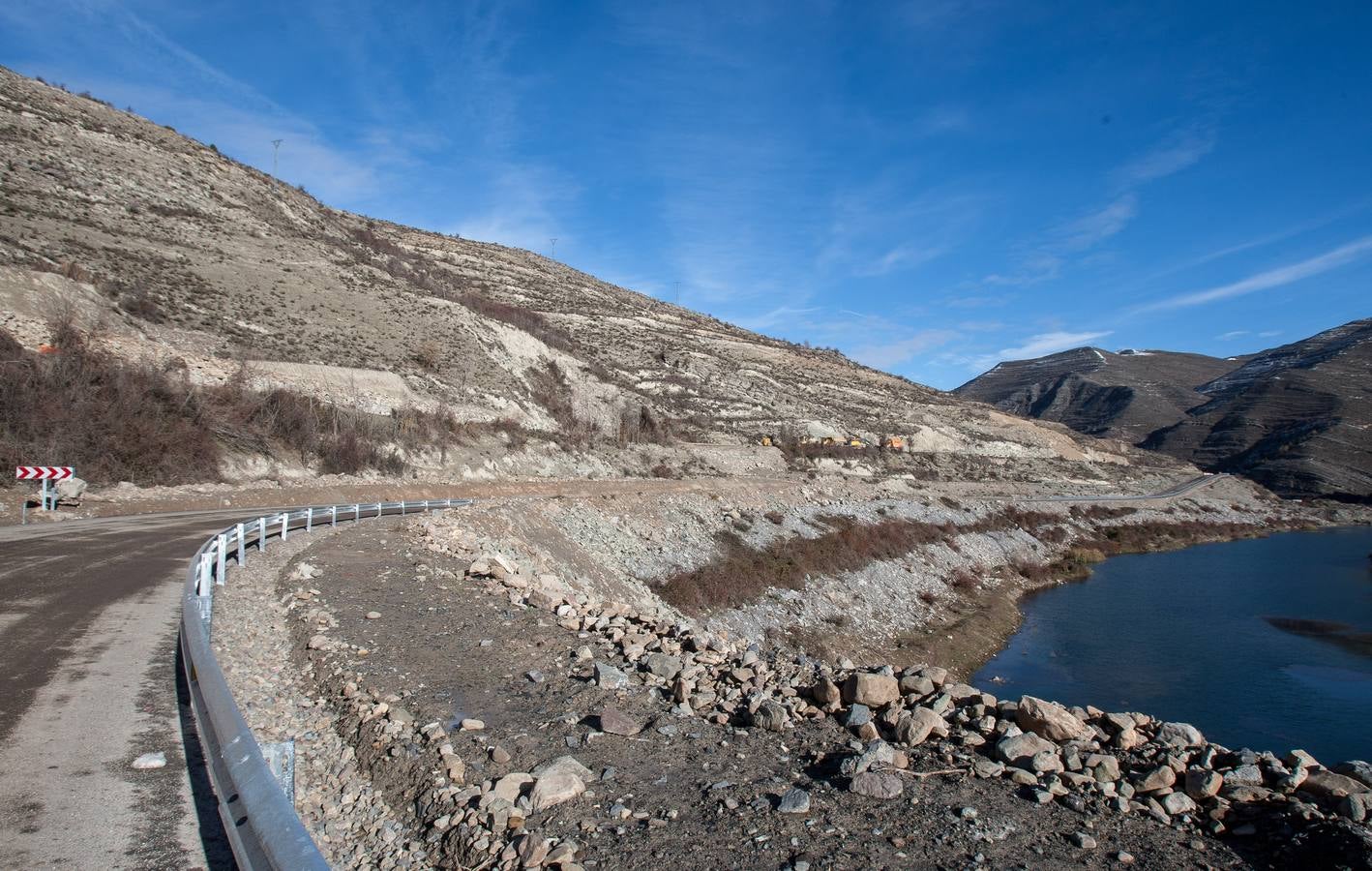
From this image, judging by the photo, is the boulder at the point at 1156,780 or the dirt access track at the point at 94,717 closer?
the dirt access track at the point at 94,717

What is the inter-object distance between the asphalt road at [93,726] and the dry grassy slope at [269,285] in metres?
22.1

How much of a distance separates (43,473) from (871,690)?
19355 millimetres

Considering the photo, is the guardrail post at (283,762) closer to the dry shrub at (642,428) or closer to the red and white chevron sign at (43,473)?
the red and white chevron sign at (43,473)

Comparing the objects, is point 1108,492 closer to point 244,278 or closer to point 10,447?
point 244,278

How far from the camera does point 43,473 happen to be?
1678 centimetres

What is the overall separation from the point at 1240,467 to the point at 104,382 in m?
125

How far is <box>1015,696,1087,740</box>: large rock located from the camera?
6.00 metres

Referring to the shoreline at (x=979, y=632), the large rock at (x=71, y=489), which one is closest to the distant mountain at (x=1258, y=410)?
the shoreline at (x=979, y=632)

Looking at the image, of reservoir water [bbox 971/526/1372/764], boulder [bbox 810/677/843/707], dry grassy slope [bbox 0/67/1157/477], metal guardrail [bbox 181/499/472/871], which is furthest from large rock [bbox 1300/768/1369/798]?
dry grassy slope [bbox 0/67/1157/477]

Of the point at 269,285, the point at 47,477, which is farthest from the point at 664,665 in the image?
the point at 269,285

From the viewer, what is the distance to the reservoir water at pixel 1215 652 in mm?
18031

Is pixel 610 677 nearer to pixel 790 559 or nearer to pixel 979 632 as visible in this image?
pixel 790 559

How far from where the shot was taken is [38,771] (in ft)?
14.2

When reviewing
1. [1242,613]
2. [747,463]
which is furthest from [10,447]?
[1242,613]
